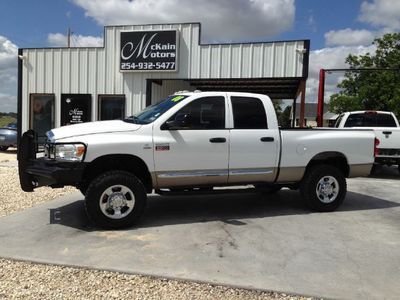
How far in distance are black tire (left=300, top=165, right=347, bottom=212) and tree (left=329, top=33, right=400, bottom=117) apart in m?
30.1

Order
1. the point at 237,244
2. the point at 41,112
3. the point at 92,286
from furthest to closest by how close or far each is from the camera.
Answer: the point at 41,112
the point at 237,244
the point at 92,286

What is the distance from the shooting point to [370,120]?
13008 mm

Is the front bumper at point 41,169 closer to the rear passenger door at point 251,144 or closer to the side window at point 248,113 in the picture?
the rear passenger door at point 251,144

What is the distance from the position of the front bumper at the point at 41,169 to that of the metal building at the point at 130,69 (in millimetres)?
8512

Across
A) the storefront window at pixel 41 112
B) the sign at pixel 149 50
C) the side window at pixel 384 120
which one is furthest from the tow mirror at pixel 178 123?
the storefront window at pixel 41 112

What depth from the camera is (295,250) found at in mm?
5359

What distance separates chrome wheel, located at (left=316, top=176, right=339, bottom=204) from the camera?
7457mm

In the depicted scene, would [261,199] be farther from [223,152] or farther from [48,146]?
[48,146]

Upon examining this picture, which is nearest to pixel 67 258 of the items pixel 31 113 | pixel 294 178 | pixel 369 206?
pixel 294 178

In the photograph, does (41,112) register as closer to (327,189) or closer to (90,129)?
(90,129)

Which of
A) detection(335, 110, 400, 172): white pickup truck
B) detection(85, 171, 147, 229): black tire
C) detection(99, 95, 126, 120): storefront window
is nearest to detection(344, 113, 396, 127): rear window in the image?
detection(335, 110, 400, 172): white pickup truck

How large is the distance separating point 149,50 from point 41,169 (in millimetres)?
9308

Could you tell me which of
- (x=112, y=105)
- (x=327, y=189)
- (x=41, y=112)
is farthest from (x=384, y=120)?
(x=41, y=112)

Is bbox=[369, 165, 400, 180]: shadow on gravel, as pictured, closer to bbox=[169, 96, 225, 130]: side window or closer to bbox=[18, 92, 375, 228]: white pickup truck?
bbox=[18, 92, 375, 228]: white pickup truck
